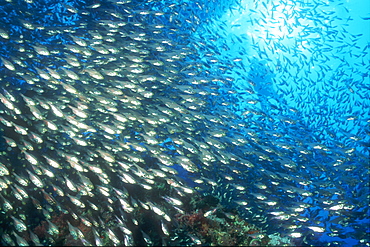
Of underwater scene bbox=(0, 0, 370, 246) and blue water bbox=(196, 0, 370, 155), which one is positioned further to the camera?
blue water bbox=(196, 0, 370, 155)

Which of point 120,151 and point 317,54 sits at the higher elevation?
point 317,54

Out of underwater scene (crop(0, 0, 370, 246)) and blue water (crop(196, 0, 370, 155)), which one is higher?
blue water (crop(196, 0, 370, 155))

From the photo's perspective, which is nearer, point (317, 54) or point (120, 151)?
point (120, 151)

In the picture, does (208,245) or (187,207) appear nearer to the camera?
(208,245)

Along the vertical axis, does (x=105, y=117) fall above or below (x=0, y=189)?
above

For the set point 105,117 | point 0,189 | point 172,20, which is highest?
point 172,20

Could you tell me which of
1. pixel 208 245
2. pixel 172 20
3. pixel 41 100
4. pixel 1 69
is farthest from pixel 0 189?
pixel 172 20

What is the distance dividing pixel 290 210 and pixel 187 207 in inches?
170

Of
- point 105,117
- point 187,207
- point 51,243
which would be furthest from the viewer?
point 105,117

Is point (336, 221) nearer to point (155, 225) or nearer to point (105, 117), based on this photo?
point (155, 225)

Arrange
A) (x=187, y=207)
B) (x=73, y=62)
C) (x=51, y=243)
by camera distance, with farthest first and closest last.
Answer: (x=187, y=207) < (x=73, y=62) < (x=51, y=243)

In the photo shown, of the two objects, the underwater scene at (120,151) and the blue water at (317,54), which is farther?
the blue water at (317,54)

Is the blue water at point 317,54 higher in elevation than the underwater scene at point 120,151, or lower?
higher

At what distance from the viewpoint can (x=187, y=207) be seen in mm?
8297
